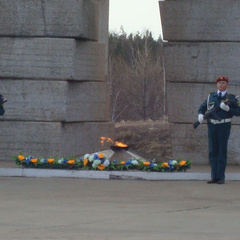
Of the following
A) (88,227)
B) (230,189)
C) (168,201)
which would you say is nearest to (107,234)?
(88,227)

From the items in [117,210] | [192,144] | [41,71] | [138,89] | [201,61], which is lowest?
[117,210]

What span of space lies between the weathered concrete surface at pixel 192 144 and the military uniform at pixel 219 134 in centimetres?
152

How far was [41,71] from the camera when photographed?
31.3 ft

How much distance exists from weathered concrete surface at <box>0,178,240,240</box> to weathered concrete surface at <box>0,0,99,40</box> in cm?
298

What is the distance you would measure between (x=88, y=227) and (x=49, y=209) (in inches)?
38.5

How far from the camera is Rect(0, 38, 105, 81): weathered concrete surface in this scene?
9453 millimetres

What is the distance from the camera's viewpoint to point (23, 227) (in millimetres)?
4906

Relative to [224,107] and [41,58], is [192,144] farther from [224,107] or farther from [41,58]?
[41,58]

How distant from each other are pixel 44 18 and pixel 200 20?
2942mm

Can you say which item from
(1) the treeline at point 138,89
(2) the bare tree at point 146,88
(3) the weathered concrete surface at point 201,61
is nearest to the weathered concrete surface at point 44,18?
(3) the weathered concrete surface at point 201,61

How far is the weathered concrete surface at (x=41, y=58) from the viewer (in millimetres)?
9453

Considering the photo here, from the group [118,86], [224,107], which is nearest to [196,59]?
[224,107]

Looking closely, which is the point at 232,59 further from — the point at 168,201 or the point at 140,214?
the point at 140,214

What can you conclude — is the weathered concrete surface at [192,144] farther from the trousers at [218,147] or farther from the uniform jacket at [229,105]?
the uniform jacket at [229,105]
